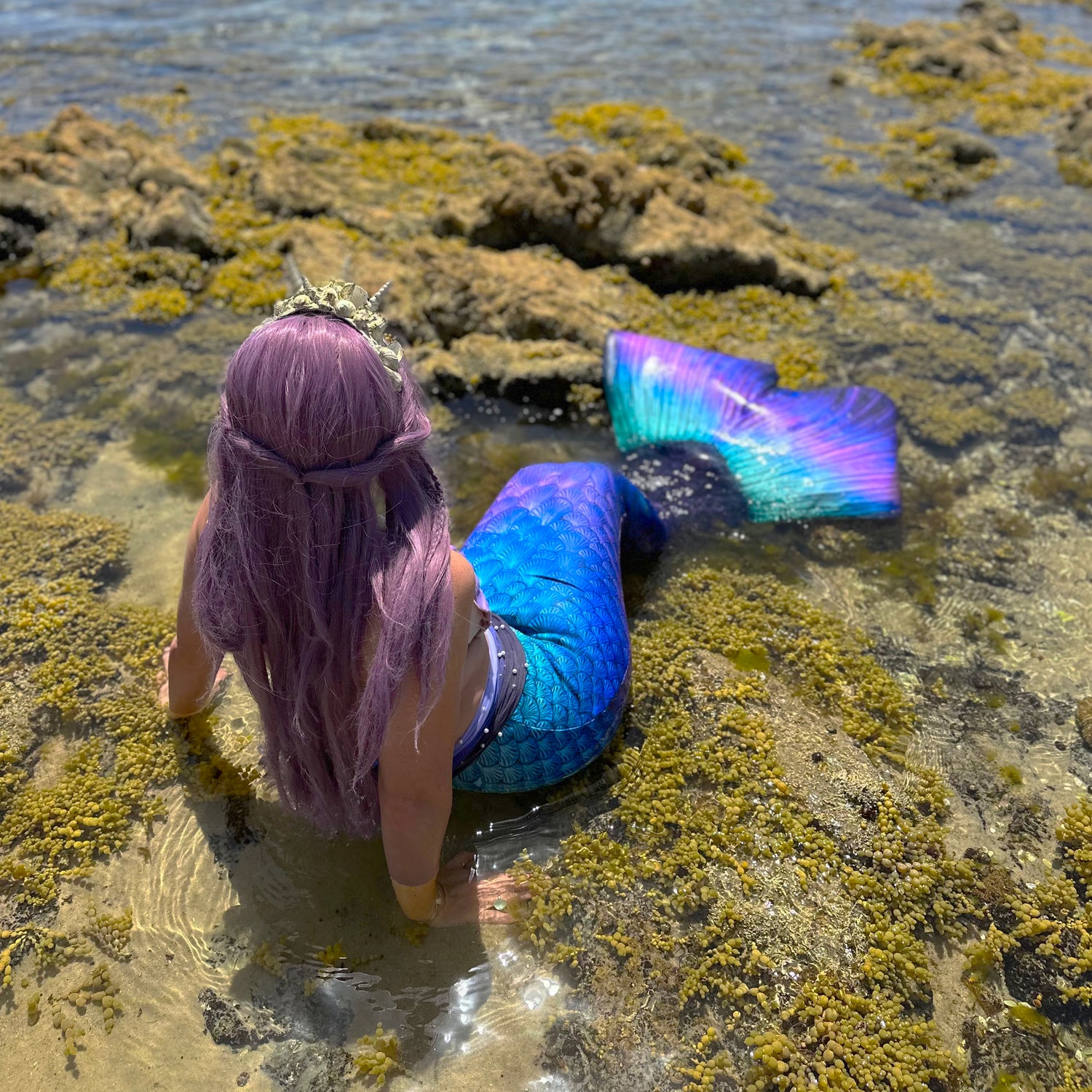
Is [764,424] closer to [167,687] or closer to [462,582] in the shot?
[462,582]

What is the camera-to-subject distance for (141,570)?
5.21 m

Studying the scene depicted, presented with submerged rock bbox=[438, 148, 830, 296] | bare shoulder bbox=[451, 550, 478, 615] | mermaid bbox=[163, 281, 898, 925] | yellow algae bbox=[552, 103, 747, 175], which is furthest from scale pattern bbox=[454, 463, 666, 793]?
yellow algae bbox=[552, 103, 747, 175]

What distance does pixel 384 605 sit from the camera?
242 cm

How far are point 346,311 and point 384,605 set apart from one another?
85 cm

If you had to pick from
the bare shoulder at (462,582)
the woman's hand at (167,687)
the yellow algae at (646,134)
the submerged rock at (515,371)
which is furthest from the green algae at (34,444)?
the yellow algae at (646,134)

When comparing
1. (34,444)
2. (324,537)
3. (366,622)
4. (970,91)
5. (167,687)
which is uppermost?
(970,91)

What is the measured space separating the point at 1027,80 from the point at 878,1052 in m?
15.6

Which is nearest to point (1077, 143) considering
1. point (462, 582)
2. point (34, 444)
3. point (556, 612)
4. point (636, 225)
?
point (636, 225)

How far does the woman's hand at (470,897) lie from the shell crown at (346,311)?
2.42m

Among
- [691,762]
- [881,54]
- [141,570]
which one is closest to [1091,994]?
[691,762]

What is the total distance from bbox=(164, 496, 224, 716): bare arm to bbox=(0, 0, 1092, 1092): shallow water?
0.24 metres

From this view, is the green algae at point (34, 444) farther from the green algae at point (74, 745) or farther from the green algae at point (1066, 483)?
the green algae at point (1066, 483)

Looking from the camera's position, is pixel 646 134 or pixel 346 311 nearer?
pixel 346 311

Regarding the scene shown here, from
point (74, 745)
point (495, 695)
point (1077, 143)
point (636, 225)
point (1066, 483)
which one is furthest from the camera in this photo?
point (1077, 143)
